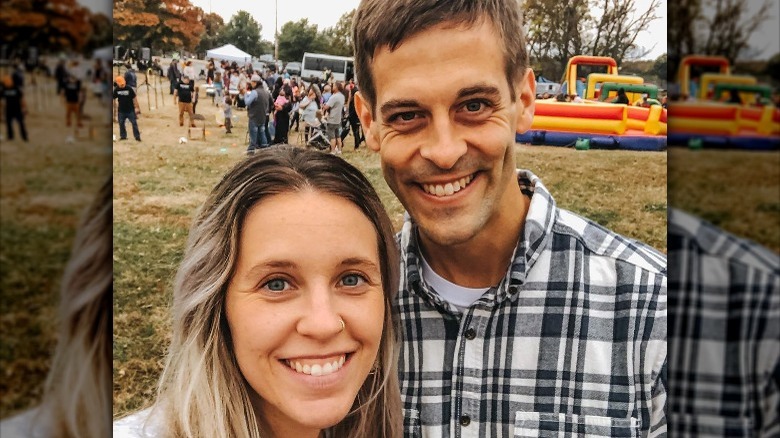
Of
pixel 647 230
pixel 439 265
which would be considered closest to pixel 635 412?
pixel 647 230

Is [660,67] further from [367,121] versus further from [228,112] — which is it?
[228,112]

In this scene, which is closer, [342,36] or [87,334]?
[342,36]

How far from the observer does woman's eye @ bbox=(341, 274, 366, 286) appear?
188 centimetres

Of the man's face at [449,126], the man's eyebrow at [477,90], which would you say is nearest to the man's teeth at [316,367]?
the man's face at [449,126]

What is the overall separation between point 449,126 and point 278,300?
2.09 ft

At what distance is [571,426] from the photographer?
198 cm

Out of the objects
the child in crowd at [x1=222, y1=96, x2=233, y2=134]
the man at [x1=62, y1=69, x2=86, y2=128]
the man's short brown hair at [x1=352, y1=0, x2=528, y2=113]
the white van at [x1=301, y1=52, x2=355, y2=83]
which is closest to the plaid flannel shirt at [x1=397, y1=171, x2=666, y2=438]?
the man's short brown hair at [x1=352, y1=0, x2=528, y2=113]

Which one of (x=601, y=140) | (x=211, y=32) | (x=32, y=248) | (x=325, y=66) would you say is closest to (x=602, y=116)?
(x=601, y=140)

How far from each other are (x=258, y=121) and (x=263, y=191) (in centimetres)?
23

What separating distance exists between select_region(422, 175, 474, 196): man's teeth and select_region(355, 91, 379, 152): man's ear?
18 centimetres

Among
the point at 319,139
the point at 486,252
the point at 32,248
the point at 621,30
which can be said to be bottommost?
the point at 32,248

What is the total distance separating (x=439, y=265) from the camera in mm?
2008

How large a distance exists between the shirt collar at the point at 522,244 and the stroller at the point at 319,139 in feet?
0.98

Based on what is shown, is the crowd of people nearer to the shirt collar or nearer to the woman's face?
the woman's face
